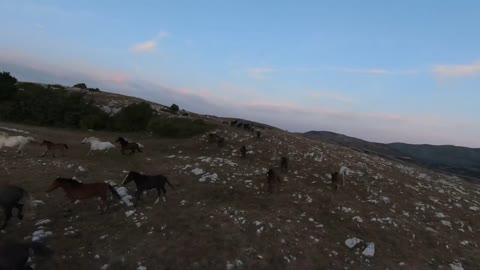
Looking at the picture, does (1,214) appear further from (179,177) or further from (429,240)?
(429,240)

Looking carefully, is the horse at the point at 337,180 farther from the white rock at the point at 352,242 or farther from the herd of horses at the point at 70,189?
the white rock at the point at 352,242

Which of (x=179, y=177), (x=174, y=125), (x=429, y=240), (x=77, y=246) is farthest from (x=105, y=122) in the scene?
(x=429, y=240)

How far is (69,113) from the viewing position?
40.2 meters

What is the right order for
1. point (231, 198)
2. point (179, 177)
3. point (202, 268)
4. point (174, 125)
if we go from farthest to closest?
1. point (174, 125)
2. point (179, 177)
3. point (231, 198)
4. point (202, 268)

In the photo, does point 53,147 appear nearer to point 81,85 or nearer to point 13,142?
point 13,142

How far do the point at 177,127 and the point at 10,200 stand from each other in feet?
66.9

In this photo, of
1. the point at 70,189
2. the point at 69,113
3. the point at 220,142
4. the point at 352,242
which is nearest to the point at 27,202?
the point at 70,189

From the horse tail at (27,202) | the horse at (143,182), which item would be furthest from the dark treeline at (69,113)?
the horse tail at (27,202)

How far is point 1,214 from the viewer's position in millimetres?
13820

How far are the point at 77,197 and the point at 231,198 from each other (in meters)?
6.20

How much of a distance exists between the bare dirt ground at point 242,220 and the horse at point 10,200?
0.38 meters

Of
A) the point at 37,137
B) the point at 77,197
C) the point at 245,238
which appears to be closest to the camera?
the point at 245,238

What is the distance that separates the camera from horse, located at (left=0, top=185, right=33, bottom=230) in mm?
12828

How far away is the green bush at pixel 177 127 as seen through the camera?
31875 mm
